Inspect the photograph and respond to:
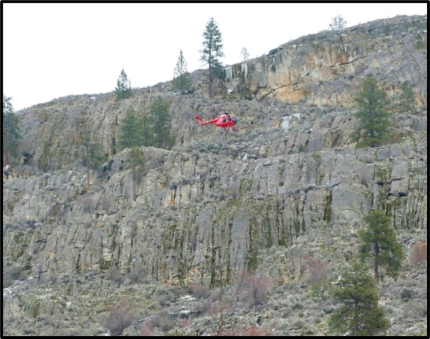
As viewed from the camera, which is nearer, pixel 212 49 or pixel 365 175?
pixel 365 175

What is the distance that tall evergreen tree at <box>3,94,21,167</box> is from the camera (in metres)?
62.3

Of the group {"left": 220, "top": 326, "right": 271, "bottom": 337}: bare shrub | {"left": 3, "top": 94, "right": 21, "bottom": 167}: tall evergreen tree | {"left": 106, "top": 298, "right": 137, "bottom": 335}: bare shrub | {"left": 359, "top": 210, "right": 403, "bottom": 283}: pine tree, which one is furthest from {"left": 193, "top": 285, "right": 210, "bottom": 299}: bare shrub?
{"left": 3, "top": 94, "right": 21, "bottom": 167}: tall evergreen tree

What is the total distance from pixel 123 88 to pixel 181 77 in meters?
7.67

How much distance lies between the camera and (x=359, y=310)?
2472 cm

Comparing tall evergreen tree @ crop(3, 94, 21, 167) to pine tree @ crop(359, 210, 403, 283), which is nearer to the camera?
pine tree @ crop(359, 210, 403, 283)

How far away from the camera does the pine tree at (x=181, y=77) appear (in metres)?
67.9

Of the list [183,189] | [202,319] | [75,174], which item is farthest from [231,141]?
[202,319]

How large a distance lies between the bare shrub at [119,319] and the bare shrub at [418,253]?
55.5 ft

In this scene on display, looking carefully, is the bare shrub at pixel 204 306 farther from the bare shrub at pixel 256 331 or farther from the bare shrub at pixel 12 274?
the bare shrub at pixel 12 274

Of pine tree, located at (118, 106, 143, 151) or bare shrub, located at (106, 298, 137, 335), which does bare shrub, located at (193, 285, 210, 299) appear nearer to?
bare shrub, located at (106, 298, 137, 335)

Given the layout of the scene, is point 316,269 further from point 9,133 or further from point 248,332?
point 9,133

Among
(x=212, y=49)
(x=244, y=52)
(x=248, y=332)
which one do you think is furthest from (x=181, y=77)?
(x=248, y=332)

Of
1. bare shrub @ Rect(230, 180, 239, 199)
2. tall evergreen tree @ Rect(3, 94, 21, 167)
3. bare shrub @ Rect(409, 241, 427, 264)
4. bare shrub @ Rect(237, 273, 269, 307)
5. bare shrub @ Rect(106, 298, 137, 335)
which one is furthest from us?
tall evergreen tree @ Rect(3, 94, 21, 167)

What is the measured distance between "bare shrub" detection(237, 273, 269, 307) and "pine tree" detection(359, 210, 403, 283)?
6.22 metres
